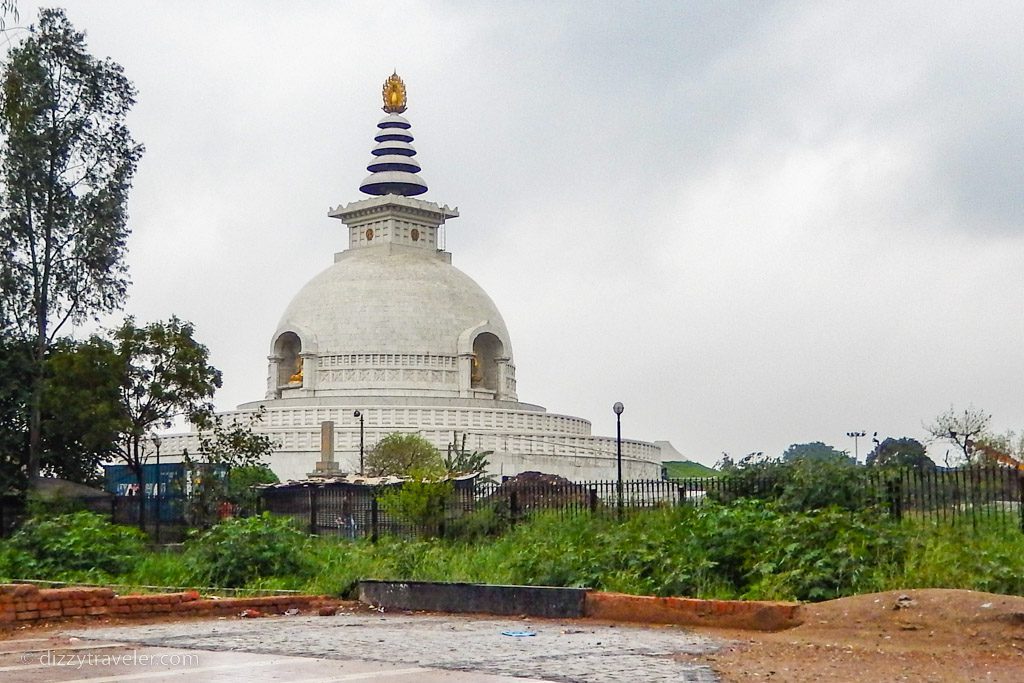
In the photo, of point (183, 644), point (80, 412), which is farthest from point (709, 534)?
point (80, 412)

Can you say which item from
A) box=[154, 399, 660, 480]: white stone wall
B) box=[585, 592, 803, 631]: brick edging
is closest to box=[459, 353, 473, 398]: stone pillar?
box=[154, 399, 660, 480]: white stone wall

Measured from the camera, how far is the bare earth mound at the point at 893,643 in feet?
25.6

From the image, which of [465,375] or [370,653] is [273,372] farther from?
[370,653]

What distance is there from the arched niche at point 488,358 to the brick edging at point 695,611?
5081cm

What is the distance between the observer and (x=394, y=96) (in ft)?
227

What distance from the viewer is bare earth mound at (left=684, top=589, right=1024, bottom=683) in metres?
7.81

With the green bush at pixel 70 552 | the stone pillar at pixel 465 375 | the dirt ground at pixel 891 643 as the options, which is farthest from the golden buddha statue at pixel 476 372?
the dirt ground at pixel 891 643

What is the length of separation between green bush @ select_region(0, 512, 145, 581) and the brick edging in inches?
289

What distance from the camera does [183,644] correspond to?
370 inches

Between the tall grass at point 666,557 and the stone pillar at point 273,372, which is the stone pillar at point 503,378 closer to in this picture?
the stone pillar at point 273,372

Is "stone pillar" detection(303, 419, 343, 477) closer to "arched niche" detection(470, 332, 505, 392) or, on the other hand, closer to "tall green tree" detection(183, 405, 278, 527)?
"tall green tree" detection(183, 405, 278, 527)

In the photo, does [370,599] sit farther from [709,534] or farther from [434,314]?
[434,314]

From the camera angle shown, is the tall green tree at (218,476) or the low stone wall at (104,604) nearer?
the low stone wall at (104,604)

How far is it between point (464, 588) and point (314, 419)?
133ft
